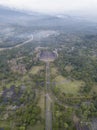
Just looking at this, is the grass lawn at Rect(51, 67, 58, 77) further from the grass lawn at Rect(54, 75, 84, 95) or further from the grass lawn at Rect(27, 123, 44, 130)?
the grass lawn at Rect(27, 123, 44, 130)

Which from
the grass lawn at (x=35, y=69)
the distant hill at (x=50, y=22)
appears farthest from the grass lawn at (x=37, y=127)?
the distant hill at (x=50, y=22)

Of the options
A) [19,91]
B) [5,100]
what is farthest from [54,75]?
[5,100]

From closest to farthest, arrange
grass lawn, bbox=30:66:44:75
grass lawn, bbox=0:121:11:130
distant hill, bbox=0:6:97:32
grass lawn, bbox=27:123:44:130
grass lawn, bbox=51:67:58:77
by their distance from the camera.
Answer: grass lawn, bbox=27:123:44:130, grass lawn, bbox=0:121:11:130, grass lawn, bbox=51:67:58:77, grass lawn, bbox=30:66:44:75, distant hill, bbox=0:6:97:32

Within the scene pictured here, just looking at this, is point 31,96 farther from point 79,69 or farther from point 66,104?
point 79,69

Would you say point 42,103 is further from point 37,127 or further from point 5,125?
point 5,125

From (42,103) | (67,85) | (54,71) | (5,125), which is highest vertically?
(54,71)

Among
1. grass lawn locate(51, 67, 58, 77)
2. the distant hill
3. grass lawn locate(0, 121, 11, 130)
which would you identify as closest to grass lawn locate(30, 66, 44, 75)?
grass lawn locate(51, 67, 58, 77)

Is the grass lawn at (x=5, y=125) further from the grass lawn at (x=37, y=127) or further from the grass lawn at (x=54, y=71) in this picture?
the grass lawn at (x=54, y=71)

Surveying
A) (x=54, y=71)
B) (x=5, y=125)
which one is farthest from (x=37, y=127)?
(x=54, y=71)
